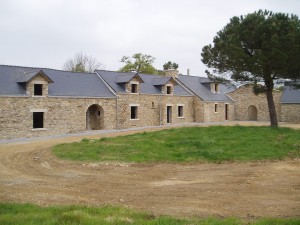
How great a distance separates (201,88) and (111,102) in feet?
48.2

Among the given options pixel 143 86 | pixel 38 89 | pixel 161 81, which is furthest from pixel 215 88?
pixel 38 89

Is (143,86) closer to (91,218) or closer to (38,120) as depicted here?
(38,120)

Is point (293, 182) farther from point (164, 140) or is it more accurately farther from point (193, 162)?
point (164, 140)

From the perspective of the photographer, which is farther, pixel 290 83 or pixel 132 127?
pixel 132 127

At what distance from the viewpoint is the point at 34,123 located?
23.8 meters

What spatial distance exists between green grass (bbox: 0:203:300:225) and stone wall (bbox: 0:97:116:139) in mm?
15788

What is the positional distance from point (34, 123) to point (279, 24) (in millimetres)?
17530

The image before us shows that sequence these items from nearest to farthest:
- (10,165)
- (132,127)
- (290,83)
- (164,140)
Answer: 1. (10,165)
2. (164,140)
3. (290,83)
4. (132,127)

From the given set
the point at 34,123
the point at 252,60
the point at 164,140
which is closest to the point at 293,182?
the point at 164,140

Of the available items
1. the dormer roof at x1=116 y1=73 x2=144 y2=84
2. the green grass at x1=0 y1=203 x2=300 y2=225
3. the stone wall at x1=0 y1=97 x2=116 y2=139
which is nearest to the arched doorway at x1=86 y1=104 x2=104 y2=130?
the stone wall at x1=0 y1=97 x2=116 y2=139

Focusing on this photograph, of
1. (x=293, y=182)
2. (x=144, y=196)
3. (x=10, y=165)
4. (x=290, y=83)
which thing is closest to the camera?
(x=144, y=196)

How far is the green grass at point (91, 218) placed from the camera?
5566mm

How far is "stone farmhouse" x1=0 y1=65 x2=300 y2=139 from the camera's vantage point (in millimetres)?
22058

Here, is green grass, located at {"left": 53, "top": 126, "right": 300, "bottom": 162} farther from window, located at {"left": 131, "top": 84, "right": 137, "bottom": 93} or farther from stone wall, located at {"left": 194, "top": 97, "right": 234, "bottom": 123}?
stone wall, located at {"left": 194, "top": 97, "right": 234, "bottom": 123}
